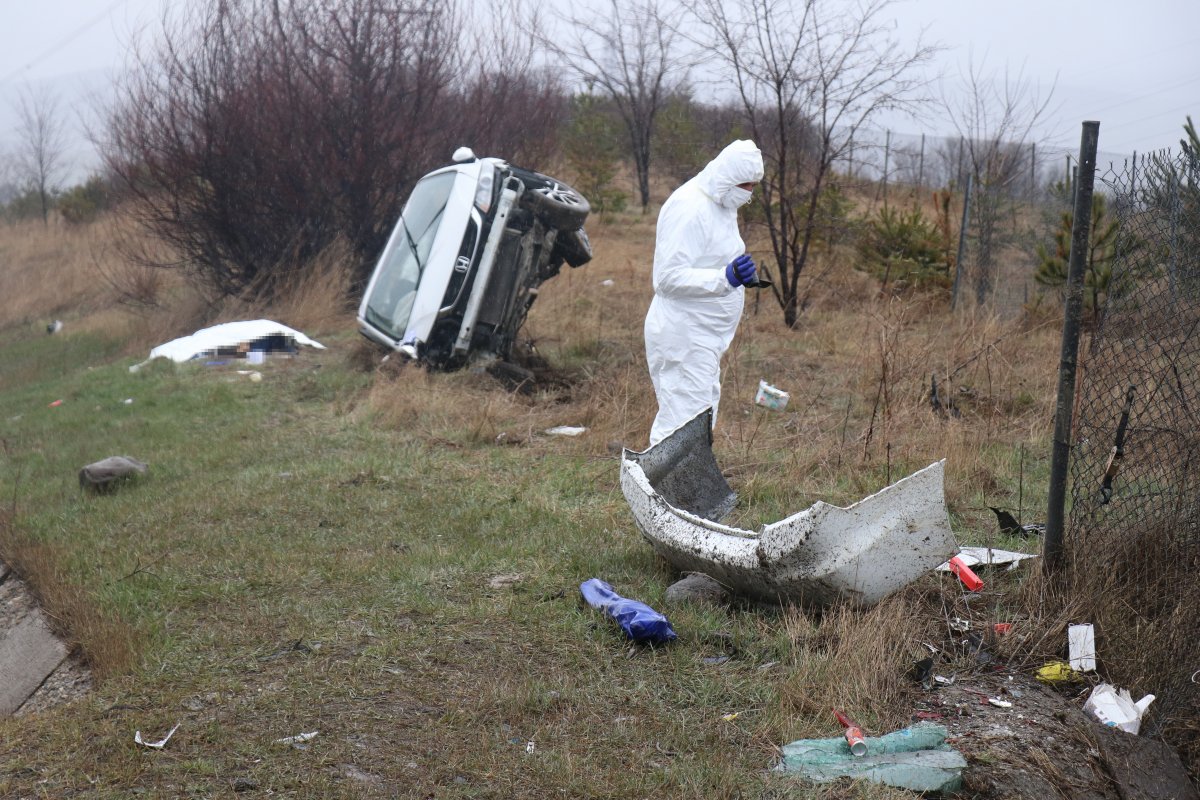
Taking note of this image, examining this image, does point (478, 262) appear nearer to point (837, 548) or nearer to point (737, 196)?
point (737, 196)

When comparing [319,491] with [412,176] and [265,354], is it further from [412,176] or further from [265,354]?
[412,176]

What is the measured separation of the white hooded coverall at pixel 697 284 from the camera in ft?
19.4

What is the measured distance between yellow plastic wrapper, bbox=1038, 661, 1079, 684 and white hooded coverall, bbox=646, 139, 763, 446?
2488 millimetres

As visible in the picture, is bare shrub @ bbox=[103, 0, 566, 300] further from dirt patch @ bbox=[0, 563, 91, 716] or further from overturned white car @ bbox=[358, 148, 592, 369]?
dirt patch @ bbox=[0, 563, 91, 716]

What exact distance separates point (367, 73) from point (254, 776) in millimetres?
13596

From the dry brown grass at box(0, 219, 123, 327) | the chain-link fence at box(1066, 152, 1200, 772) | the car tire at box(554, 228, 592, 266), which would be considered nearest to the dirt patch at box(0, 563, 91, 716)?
the chain-link fence at box(1066, 152, 1200, 772)

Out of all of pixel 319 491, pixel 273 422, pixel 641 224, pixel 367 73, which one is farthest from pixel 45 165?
pixel 319 491

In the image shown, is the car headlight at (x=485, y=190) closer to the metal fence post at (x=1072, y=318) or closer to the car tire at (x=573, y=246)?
the car tire at (x=573, y=246)

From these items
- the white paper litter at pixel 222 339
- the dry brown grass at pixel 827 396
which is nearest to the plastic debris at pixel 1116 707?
the dry brown grass at pixel 827 396

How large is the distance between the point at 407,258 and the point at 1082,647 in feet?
23.7

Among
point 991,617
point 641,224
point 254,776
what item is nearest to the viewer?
point 254,776

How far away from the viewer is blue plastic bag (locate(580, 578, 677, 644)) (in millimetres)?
4129

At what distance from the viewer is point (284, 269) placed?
50.5 feet

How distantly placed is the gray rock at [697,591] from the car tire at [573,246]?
548cm
